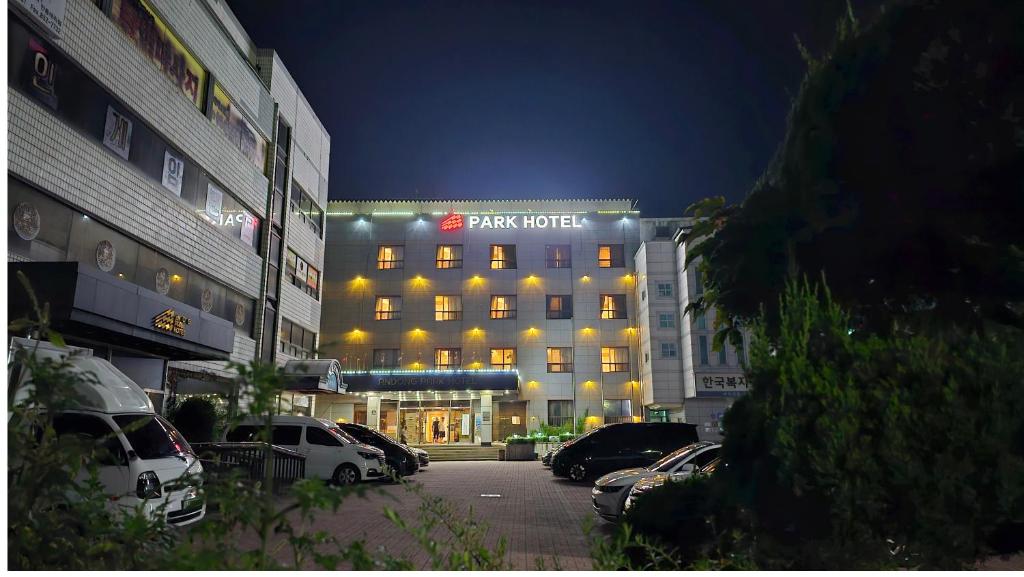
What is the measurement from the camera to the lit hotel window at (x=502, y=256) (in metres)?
46.5

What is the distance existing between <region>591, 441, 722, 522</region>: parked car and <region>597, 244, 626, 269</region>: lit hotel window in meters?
34.0

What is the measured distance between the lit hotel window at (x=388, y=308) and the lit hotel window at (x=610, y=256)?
Answer: 47.9 feet

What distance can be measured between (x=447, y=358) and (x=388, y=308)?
5542mm

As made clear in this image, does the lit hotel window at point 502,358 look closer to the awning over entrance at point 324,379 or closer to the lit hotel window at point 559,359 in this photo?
the lit hotel window at point 559,359

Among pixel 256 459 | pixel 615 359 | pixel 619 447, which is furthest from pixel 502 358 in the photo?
pixel 256 459

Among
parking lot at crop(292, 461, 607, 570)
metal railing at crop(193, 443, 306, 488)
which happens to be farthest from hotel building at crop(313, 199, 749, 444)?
metal railing at crop(193, 443, 306, 488)

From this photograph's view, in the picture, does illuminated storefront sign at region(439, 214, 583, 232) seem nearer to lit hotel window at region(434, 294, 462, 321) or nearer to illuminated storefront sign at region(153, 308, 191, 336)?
lit hotel window at region(434, 294, 462, 321)

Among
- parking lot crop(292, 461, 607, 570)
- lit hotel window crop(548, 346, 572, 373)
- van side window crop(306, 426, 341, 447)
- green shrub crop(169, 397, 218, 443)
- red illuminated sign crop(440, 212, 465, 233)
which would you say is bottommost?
parking lot crop(292, 461, 607, 570)

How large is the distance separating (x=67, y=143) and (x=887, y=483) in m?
17.7

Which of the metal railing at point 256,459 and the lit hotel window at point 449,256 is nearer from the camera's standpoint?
the metal railing at point 256,459

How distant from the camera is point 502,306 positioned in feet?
151

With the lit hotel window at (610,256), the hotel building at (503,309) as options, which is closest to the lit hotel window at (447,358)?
the hotel building at (503,309)

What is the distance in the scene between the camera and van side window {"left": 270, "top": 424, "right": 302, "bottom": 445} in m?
18.2

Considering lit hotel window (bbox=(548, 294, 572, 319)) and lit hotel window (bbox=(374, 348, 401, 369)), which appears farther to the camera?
lit hotel window (bbox=(548, 294, 572, 319))
